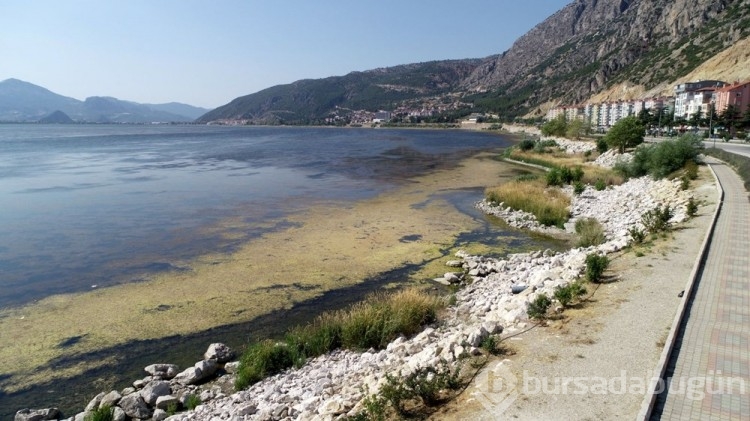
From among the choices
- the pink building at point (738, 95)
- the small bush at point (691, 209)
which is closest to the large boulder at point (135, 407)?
the small bush at point (691, 209)

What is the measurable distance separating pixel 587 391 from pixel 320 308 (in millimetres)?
8418

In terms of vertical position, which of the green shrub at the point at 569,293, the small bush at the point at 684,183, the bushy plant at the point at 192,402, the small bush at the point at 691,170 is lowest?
the bushy plant at the point at 192,402

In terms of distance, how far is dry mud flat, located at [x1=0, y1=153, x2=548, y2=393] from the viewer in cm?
1169

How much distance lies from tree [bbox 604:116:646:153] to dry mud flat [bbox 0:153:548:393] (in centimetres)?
2395

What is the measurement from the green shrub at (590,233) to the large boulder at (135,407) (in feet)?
47.8

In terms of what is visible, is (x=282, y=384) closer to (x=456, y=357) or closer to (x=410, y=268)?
(x=456, y=357)

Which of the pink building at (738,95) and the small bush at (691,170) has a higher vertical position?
the pink building at (738,95)

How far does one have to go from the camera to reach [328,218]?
84.0 feet

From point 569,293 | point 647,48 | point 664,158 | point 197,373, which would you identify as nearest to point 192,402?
point 197,373

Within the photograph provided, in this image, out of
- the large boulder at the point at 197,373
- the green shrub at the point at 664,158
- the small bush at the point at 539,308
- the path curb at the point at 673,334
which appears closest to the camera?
the path curb at the point at 673,334

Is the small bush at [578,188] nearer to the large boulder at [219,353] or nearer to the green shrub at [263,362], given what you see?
the green shrub at [263,362]

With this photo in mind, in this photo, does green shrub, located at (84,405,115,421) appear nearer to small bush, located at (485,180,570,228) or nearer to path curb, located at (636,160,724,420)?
path curb, located at (636,160,724,420)

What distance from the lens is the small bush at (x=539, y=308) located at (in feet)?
30.8

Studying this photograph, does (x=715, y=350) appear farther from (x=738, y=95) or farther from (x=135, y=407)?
(x=738, y=95)
